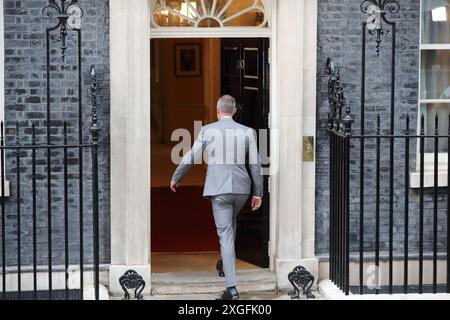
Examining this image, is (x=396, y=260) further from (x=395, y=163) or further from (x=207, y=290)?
(x=207, y=290)

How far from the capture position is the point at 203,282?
9719mm

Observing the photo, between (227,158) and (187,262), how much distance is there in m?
1.71

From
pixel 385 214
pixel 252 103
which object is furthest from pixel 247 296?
pixel 252 103

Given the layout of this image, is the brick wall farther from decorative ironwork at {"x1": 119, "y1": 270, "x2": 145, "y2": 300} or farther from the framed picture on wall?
the framed picture on wall

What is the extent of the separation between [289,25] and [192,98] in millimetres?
11979

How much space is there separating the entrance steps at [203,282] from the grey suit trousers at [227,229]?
1.88ft

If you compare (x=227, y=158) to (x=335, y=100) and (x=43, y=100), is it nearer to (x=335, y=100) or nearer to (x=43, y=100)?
(x=335, y=100)

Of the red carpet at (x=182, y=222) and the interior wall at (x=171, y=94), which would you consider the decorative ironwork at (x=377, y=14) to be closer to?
the red carpet at (x=182, y=222)

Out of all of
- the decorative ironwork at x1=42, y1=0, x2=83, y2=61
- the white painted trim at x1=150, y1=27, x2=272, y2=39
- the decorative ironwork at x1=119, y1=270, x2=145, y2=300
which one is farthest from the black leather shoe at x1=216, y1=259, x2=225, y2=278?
the decorative ironwork at x1=42, y1=0, x2=83, y2=61

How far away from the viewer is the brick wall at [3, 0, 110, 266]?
30.6 feet

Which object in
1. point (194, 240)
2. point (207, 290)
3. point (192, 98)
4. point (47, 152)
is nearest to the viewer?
point (47, 152)

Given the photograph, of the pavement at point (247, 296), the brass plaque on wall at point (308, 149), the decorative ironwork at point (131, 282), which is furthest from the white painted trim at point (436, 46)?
the decorative ironwork at point (131, 282)

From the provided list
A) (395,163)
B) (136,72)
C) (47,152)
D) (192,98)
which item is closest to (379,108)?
(395,163)

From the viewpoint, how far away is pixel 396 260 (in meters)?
9.77
